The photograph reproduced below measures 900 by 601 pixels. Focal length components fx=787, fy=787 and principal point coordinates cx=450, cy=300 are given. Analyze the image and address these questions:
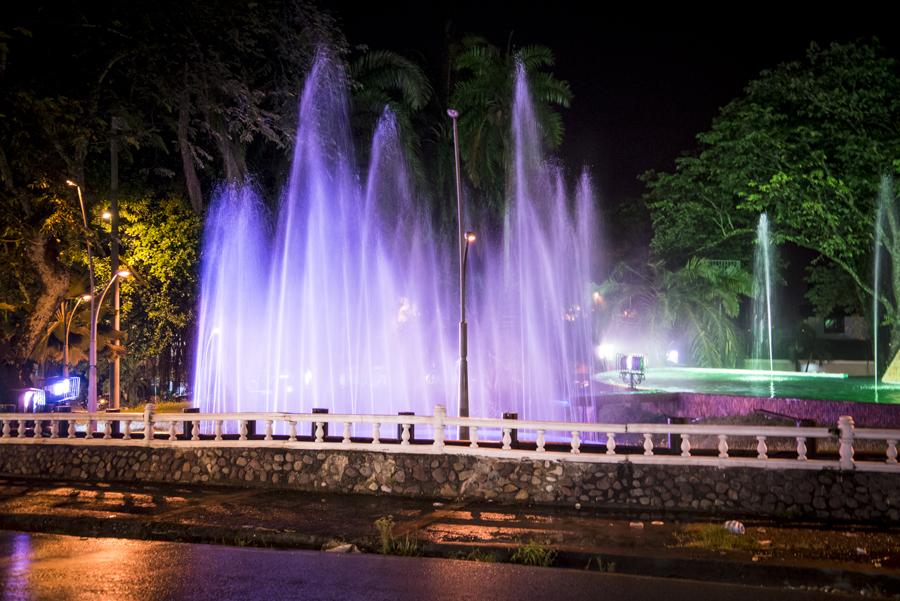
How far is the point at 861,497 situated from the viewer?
10508 mm

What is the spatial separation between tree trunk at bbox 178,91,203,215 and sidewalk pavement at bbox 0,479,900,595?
13123 mm

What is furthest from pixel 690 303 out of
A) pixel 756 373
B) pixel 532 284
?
pixel 532 284

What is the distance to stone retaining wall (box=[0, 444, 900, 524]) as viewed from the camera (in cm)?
1062

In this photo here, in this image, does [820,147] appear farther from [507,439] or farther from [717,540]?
[717,540]

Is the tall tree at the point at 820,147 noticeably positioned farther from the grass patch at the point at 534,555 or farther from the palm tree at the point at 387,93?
the grass patch at the point at 534,555

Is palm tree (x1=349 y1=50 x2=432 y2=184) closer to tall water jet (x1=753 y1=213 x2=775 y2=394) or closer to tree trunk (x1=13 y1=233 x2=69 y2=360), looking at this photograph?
tree trunk (x1=13 y1=233 x2=69 y2=360)

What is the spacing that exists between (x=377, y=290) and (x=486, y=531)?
19.4 meters

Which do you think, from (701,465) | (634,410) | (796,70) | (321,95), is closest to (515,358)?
(634,410)

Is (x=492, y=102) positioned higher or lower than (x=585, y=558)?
higher

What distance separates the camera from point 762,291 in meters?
43.9

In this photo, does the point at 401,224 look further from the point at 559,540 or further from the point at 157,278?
the point at 559,540

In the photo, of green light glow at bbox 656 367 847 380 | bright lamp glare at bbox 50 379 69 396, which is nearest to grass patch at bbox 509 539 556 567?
bright lamp glare at bbox 50 379 69 396

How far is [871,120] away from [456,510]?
69.8 ft

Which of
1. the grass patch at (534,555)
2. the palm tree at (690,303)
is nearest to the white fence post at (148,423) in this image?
the grass patch at (534,555)
